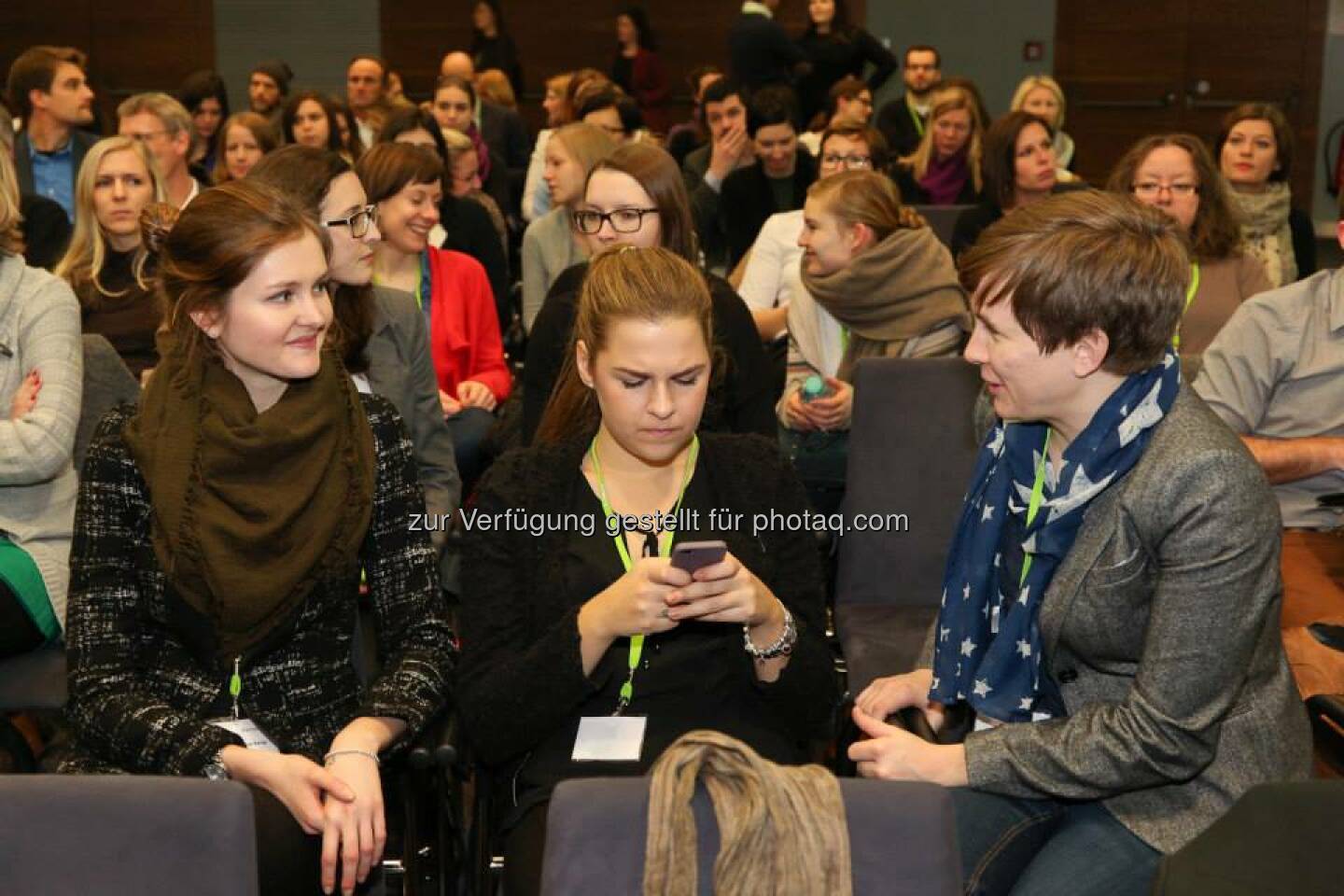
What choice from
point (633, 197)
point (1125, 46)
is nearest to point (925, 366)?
point (633, 197)

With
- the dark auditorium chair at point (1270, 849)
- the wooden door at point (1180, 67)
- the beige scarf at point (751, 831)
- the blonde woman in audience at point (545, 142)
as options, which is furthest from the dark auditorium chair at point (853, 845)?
the wooden door at point (1180, 67)

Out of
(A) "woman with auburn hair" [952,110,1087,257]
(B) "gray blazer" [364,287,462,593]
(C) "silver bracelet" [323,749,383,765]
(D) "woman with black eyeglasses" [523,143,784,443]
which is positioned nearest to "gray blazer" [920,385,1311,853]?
(C) "silver bracelet" [323,749,383,765]

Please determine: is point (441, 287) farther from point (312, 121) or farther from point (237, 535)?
point (312, 121)

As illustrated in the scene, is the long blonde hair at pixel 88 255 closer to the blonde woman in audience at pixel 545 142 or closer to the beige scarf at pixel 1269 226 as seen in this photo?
the blonde woman in audience at pixel 545 142

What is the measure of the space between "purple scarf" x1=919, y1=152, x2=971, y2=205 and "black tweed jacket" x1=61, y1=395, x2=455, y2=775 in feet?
17.4

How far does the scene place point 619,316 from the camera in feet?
7.33

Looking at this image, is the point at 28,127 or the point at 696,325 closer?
the point at 696,325

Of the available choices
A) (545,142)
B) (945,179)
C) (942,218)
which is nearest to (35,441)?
(942,218)

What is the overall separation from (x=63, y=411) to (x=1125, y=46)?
9960mm

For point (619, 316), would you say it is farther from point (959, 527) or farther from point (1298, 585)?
point (1298, 585)

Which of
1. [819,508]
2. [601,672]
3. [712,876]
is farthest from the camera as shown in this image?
Answer: [819,508]

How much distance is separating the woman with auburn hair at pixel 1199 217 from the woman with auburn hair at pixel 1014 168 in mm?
1239

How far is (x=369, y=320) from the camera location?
10.3 feet

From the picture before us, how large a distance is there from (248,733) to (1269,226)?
4.37 metres
